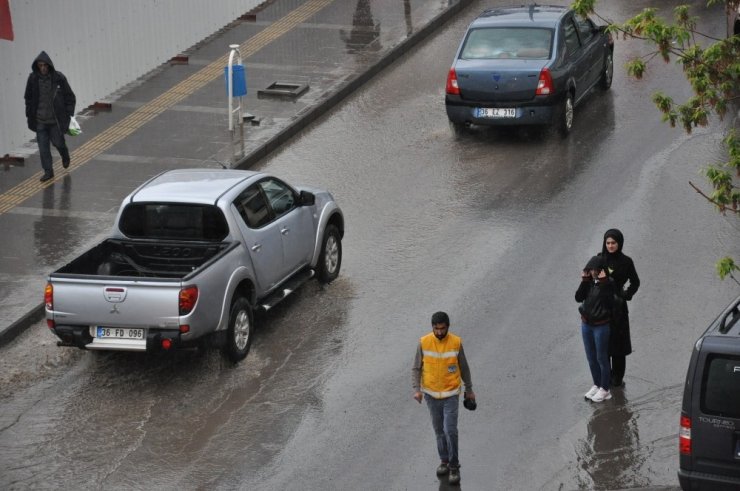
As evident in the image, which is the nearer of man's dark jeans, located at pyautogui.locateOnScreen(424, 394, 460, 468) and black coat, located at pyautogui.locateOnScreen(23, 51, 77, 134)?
man's dark jeans, located at pyautogui.locateOnScreen(424, 394, 460, 468)

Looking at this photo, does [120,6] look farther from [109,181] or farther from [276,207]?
[276,207]

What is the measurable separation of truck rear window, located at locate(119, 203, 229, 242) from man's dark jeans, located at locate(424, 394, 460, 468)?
3.65 metres

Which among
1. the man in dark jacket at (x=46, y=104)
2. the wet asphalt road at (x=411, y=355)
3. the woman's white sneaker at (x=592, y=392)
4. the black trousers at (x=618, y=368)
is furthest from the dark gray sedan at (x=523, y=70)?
the woman's white sneaker at (x=592, y=392)

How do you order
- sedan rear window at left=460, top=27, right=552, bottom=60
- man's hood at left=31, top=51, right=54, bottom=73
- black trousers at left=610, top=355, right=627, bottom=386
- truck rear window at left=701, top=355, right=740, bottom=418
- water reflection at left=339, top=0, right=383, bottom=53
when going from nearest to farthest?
truck rear window at left=701, top=355, right=740, bottom=418
black trousers at left=610, top=355, right=627, bottom=386
man's hood at left=31, top=51, right=54, bottom=73
sedan rear window at left=460, top=27, right=552, bottom=60
water reflection at left=339, top=0, right=383, bottom=53

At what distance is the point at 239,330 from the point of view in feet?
44.1

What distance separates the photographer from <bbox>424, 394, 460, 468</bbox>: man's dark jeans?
35.6ft

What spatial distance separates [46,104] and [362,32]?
27.8 ft

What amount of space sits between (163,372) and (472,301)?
3313mm

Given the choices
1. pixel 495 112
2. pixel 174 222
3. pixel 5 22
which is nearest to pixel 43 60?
pixel 5 22

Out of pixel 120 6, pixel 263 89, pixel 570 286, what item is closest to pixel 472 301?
pixel 570 286

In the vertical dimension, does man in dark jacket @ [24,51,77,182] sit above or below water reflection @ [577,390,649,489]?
above

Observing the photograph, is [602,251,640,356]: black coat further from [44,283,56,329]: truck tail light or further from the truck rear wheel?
[44,283,56,329]: truck tail light

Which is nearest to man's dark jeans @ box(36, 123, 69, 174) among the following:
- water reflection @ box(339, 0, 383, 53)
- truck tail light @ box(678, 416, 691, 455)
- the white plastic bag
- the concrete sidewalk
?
the white plastic bag

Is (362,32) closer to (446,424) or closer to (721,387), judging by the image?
(446,424)
